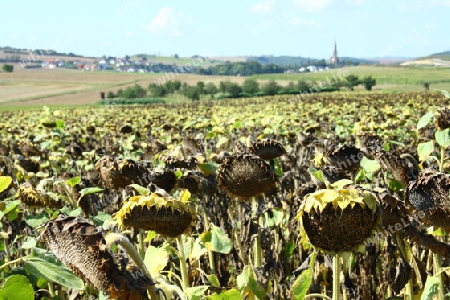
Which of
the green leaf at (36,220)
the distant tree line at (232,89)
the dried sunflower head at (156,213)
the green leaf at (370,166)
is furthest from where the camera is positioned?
the distant tree line at (232,89)

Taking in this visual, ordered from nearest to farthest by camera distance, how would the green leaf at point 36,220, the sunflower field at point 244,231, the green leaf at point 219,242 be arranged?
the sunflower field at point 244,231 → the green leaf at point 219,242 → the green leaf at point 36,220

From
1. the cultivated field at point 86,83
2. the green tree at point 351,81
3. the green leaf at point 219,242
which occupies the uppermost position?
the green leaf at point 219,242

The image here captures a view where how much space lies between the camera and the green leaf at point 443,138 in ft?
9.59

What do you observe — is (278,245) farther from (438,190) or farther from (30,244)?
(30,244)

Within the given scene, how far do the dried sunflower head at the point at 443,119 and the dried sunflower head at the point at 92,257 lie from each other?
2240 mm

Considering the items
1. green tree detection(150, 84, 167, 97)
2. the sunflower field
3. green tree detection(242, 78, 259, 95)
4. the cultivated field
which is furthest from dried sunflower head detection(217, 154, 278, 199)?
green tree detection(150, 84, 167, 97)

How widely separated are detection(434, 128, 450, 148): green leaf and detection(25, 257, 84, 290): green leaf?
7.43 ft

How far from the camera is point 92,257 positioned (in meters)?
1.31

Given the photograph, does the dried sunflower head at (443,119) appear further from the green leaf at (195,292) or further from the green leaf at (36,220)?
Result: the green leaf at (36,220)

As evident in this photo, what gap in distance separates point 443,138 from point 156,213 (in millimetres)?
1742

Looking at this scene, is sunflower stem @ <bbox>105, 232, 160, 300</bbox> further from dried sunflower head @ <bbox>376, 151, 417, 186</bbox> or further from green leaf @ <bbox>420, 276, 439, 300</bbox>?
dried sunflower head @ <bbox>376, 151, 417, 186</bbox>

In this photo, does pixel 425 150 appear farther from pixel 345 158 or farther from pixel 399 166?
pixel 345 158

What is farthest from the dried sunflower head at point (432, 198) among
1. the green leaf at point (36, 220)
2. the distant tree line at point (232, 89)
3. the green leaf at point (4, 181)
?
the distant tree line at point (232, 89)

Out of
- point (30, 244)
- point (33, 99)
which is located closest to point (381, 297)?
point (30, 244)
